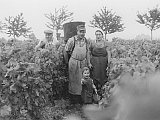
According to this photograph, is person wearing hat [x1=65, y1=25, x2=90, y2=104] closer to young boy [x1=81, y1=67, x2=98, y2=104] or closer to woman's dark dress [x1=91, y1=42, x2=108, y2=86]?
young boy [x1=81, y1=67, x2=98, y2=104]

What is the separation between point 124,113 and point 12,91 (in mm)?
3278

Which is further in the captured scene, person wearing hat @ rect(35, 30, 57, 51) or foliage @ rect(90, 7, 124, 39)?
foliage @ rect(90, 7, 124, 39)

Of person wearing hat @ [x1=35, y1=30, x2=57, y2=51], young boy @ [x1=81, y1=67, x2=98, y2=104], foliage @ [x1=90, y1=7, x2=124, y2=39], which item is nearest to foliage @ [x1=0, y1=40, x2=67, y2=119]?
young boy @ [x1=81, y1=67, x2=98, y2=104]

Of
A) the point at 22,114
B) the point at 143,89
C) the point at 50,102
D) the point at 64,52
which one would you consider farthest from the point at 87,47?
the point at 143,89

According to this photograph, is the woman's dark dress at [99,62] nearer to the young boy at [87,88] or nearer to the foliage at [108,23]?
the young boy at [87,88]

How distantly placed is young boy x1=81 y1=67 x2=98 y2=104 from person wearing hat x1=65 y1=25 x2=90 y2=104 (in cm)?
21

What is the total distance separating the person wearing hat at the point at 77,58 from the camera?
6586mm

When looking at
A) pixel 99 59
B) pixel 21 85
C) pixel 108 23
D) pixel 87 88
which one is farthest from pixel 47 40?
pixel 108 23

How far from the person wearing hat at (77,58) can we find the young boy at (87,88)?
0.21 metres

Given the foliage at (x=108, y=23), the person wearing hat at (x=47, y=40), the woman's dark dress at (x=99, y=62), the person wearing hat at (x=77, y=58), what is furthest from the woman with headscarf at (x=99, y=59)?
the foliage at (x=108, y=23)

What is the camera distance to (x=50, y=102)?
6410mm

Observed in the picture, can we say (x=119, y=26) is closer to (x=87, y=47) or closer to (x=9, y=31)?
(x=9, y=31)

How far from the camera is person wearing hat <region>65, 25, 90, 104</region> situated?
659 cm

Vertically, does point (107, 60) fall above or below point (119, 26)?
below
